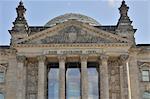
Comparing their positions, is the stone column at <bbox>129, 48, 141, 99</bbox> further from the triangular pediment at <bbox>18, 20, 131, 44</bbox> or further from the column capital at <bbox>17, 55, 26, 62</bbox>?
the column capital at <bbox>17, 55, 26, 62</bbox>

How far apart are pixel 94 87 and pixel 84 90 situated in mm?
2943

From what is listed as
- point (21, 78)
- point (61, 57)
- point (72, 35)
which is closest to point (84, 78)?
point (61, 57)

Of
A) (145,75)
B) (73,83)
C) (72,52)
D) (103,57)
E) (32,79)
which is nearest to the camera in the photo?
(103,57)

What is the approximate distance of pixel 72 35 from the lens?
1996 inches

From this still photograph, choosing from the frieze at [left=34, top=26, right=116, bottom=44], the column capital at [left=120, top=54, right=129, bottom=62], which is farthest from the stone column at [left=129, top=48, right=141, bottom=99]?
the frieze at [left=34, top=26, right=116, bottom=44]

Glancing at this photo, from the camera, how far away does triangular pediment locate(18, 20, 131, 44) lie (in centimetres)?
5022

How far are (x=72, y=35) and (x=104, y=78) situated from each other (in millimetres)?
6897

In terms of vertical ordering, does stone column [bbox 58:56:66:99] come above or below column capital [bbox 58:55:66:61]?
below

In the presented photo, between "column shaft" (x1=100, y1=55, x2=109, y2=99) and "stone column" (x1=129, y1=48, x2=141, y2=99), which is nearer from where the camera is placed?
"column shaft" (x1=100, y1=55, x2=109, y2=99)

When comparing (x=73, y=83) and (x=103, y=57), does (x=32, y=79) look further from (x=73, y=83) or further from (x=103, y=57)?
(x=103, y=57)

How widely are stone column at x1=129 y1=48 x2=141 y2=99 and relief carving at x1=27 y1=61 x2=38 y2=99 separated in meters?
12.0

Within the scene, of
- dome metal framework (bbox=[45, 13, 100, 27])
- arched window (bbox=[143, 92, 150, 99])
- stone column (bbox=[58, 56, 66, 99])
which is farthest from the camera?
dome metal framework (bbox=[45, 13, 100, 27])

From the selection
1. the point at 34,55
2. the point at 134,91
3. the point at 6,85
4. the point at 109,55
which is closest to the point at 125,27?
the point at 109,55

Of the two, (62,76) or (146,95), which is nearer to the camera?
(62,76)
